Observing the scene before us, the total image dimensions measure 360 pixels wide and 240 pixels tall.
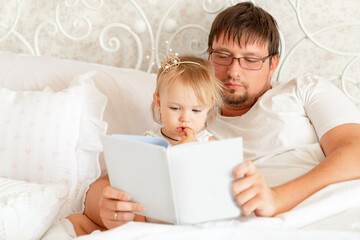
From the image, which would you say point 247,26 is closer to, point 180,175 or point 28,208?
point 180,175

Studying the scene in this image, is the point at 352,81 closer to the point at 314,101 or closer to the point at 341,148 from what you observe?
the point at 314,101

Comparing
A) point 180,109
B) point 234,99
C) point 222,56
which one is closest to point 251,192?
point 180,109

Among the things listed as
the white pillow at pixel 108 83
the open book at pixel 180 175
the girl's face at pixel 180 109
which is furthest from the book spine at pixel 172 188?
the white pillow at pixel 108 83

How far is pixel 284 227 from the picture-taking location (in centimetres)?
104

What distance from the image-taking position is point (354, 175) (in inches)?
50.6

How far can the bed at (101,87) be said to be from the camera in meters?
1.09

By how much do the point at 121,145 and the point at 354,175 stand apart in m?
0.79

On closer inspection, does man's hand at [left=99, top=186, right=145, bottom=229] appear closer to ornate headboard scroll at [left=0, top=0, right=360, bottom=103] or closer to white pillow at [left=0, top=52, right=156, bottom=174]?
white pillow at [left=0, top=52, right=156, bottom=174]

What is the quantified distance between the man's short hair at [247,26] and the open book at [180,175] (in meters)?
0.85

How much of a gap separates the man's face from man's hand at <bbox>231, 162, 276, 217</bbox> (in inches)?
26.7

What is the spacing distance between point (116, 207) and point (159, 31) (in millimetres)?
1233

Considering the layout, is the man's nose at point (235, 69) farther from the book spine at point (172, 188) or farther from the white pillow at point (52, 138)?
the book spine at point (172, 188)

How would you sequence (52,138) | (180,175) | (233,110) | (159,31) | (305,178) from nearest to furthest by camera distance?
(180,175) < (305,178) < (52,138) < (233,110) < (159,31)

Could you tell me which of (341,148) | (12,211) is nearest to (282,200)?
(341,148)
